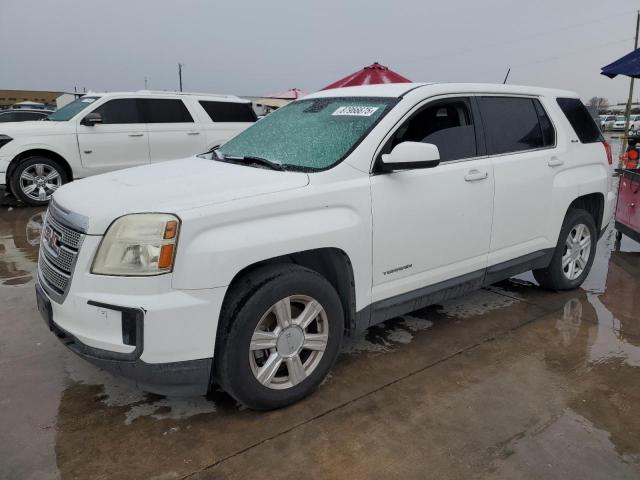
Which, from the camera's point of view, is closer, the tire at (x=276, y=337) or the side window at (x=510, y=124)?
the tire at (x=276, y=337)

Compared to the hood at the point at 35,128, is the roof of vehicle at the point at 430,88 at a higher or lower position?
higher

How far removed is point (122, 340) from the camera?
248cm

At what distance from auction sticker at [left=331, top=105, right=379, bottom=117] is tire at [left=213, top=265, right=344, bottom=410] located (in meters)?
1.17

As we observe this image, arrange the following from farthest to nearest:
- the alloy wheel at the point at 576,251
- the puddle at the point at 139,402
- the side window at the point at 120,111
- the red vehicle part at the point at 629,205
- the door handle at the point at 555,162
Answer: the side window at the point at 120,111 < the red vehicle part at the point at 629,205 < the alloy wheel at the point at 576,251 < the door handle at the point at 555,162 < the puddle at the point at 139,402

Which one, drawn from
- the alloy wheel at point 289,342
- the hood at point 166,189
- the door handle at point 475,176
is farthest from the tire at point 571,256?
the hood at point 166,189

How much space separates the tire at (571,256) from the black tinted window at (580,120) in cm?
67

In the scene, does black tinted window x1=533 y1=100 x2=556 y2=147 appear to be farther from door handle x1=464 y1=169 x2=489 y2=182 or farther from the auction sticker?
the auction sticker

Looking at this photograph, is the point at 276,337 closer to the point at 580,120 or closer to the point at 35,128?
the point at 580,120

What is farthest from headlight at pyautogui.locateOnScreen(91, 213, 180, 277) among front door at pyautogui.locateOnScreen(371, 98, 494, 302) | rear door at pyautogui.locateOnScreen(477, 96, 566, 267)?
rear door at pyautogui.locateOnScreen(477, 96, 566, 267)

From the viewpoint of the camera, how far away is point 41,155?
346 inches

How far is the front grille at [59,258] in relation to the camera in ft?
8.62

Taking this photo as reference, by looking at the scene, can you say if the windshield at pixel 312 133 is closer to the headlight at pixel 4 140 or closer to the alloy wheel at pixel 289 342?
the alloy wheel at pixel 289 342

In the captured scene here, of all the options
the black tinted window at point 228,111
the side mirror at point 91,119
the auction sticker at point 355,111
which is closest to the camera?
the auction sticker at point 355,111

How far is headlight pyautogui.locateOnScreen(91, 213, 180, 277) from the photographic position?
244 centimetres
